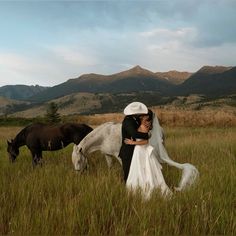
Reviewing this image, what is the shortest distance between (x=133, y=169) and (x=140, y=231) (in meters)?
2.67

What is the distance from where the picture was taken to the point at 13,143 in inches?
468

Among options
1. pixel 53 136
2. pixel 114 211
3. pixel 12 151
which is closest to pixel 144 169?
pixel 114 211

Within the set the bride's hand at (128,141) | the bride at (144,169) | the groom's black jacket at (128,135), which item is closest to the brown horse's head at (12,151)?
the groom's black jacket at (128,135)

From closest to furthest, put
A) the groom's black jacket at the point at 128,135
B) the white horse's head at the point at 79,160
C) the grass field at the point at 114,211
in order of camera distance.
→ the grass field at the point at 114,211 → the groom's black jacket at the point at 128,135 → the white horse's head at the point at 79,160

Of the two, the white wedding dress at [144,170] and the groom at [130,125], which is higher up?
the groom at [130,125]

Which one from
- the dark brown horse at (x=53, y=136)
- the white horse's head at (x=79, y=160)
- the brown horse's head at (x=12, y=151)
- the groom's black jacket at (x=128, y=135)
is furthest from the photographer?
the brown horse's head at (x=12, y=151)

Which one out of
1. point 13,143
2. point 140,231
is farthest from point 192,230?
point 13,143

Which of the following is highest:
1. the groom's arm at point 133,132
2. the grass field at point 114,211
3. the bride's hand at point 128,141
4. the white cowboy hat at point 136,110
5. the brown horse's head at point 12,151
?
the white cowboy hat at point 136,110

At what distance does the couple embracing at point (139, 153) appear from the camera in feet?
21.2

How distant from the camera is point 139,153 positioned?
675 cm

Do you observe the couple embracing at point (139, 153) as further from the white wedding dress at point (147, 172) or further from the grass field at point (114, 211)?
the grass field at point (114, 211)

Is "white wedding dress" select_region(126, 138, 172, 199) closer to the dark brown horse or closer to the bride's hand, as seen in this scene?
the bride's hand

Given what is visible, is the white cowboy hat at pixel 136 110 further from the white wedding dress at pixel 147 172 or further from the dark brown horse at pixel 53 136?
the dark brown horse at pixel 53 136

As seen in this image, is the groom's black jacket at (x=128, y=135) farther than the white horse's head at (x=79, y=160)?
No
